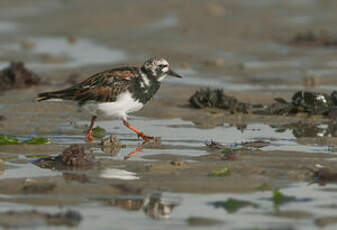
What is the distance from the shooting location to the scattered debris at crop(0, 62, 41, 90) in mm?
12750

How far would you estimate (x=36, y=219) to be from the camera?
623 centimetres

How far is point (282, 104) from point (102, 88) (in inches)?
110

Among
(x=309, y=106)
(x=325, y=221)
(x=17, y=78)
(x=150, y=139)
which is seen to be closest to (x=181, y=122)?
(x=150, y=139)

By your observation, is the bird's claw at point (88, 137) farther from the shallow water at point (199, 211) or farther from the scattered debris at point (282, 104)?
the shallow water at point (199, 211)

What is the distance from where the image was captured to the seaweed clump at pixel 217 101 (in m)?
11.2

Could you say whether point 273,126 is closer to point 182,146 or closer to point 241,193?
point 182,146

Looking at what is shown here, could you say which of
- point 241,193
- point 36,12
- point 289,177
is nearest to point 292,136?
point 289,177

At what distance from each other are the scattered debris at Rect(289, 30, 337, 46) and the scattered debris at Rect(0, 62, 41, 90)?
5.79 meters

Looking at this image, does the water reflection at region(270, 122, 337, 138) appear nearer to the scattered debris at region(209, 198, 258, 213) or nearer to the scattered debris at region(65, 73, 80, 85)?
the scattered debris at region(209, 198, 258, 213)

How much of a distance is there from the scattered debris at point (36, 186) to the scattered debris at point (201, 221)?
139cm

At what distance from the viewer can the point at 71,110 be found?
11.2 metres

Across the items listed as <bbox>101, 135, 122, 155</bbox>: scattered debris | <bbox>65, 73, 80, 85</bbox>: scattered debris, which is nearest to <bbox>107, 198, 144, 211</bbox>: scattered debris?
<bbox>101, 135, 122, 155</bbox>: scattered debris

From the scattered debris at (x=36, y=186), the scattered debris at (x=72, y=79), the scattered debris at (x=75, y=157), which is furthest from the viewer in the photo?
the scattered debris at (x=72, y=79)

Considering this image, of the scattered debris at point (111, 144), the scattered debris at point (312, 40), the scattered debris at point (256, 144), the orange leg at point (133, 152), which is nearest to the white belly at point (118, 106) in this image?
the scattered debris at point (111, 144)
